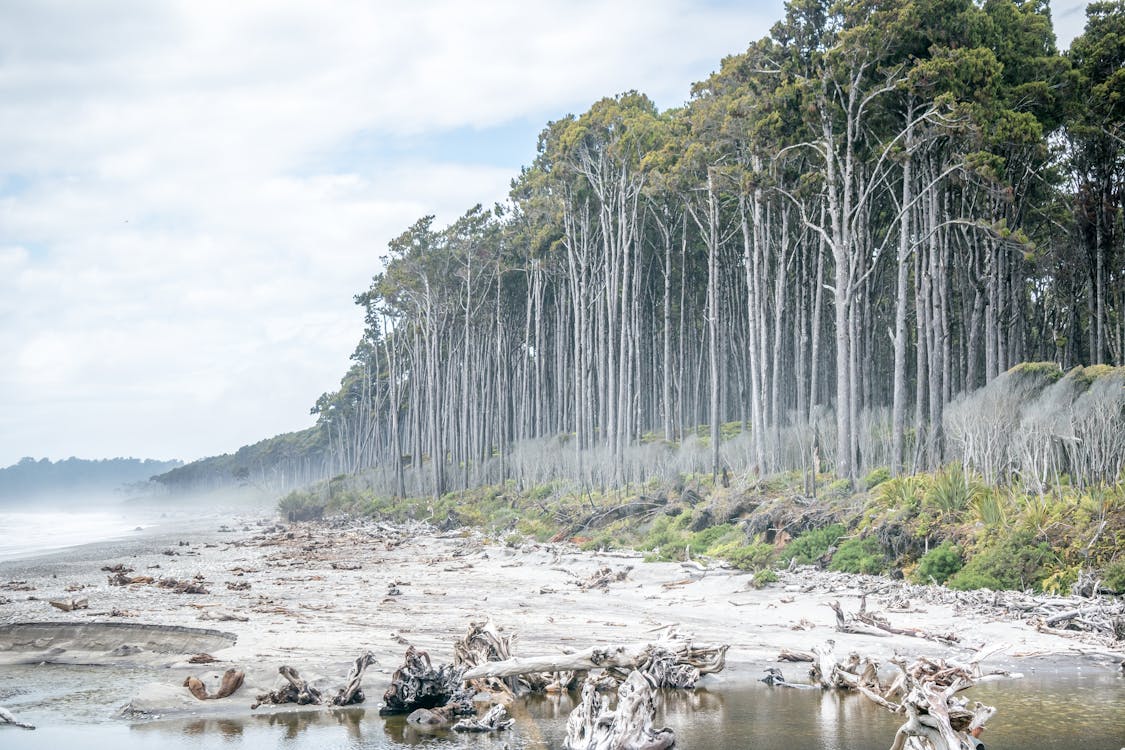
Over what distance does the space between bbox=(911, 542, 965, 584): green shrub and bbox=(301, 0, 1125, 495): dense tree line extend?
14.9ft

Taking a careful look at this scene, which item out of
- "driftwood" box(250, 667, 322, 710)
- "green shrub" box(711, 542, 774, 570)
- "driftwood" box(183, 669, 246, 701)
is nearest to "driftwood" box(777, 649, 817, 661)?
"driftwood" box(250, 667, 322, 710)

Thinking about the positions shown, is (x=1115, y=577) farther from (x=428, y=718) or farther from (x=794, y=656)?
(x=428, y=718)

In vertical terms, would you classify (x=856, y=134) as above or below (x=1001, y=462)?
above

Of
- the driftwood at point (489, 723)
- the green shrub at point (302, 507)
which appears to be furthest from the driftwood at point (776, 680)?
the green shrub at point (302, 507)

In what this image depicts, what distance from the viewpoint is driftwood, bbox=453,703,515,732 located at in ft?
27.4

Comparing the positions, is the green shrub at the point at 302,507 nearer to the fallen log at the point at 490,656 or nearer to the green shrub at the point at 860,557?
the green shrub at the point at 860,557

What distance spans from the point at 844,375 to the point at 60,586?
711 inches

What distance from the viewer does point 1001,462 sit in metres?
16.4

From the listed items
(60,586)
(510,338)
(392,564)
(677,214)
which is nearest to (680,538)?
(392,564)

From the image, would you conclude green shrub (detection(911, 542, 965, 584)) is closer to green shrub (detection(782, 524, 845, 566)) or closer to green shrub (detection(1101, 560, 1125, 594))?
green shrub (detection(1101, 560, 1125, 594))

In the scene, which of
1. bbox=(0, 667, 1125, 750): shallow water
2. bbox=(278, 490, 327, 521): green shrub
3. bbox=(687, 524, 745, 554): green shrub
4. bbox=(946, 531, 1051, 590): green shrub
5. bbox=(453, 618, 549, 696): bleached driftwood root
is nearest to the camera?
bbox=(0, 667, 1125, 750): shallow water

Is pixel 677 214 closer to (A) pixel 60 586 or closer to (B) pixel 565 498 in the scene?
(B) pixel 565 498

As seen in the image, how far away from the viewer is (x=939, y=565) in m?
14.9

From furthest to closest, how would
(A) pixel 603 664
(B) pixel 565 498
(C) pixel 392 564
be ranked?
(B) pixel 565 498 → (C) pixel 392 564 → (A) pixel 603 664
